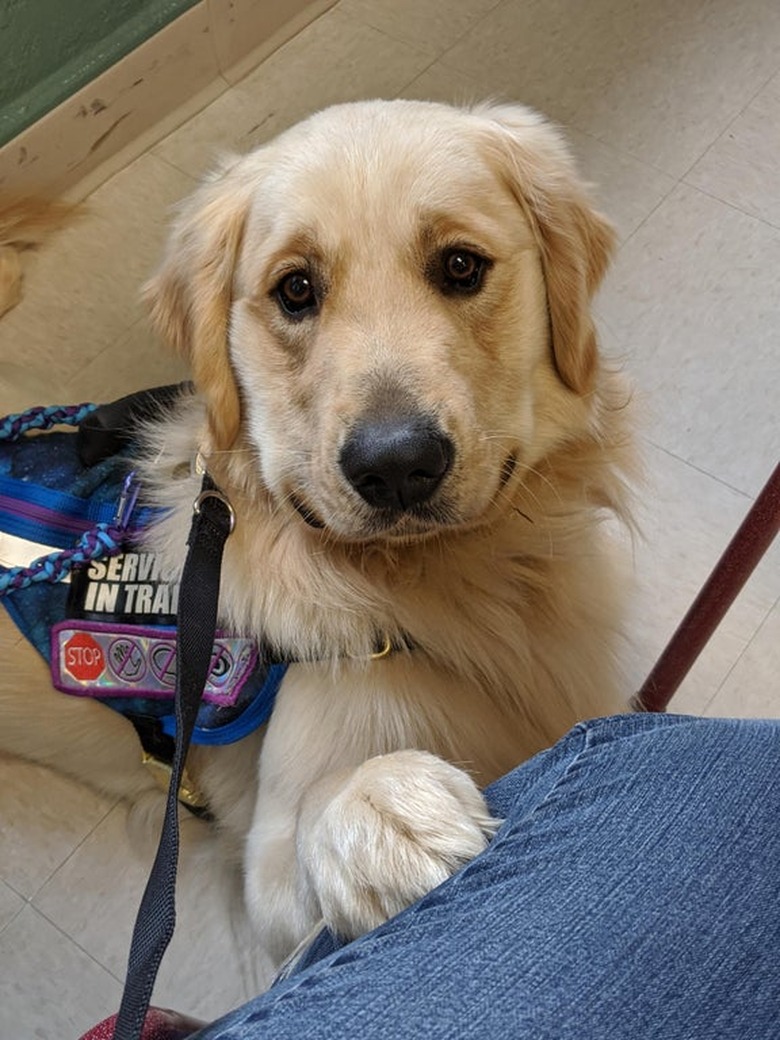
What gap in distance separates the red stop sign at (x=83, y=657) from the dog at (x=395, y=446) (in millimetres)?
159

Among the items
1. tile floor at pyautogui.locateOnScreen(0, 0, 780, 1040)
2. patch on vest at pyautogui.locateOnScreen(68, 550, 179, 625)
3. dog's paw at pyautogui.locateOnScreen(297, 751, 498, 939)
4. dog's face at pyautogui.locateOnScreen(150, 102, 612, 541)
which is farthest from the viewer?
tile floor at pyautogui.locateOnScreen(0, 0, 780, 1040)

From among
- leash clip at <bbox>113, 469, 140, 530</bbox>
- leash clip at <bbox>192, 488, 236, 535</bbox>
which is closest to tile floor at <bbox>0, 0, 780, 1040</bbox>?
leash clip at <bbox>113, 469, 140, 530</bbox>

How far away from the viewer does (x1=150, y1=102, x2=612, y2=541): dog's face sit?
42.2 inches

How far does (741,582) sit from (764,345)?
0.93 m

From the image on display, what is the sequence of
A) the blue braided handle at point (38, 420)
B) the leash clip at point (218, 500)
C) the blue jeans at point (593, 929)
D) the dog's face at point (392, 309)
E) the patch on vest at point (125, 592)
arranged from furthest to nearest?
the blue braided handle at point (38, 420) < the patch on vest at point (125, 592) < the leash clip at point (218, 500) < the dog's face at point (392, 309) < the blue jeans at point (593, 929)

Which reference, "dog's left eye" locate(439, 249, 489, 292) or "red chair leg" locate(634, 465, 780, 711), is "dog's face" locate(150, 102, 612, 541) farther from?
"red chair leg" locate(634, 465, 780, 711)

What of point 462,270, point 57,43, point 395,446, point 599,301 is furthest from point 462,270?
point 57,43

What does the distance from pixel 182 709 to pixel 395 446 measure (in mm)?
356

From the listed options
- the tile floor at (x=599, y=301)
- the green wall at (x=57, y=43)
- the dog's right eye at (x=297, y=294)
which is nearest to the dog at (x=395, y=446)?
the dog's right eye at (x=297, y=294)

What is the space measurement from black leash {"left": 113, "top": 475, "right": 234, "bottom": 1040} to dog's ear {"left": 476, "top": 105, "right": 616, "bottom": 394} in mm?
483

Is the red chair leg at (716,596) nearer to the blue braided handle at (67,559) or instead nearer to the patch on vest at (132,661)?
the patch on vest at (132,661)

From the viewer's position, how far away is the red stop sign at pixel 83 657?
1.32 m

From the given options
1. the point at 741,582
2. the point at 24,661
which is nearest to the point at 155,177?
the point at 24,661

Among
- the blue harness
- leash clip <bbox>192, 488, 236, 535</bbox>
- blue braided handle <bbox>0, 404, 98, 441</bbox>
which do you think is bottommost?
the blue harness
